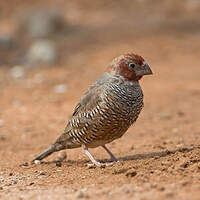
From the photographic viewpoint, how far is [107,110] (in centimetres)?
571

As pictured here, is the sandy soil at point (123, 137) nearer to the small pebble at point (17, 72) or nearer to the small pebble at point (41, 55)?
the small pebble at point (17, 72)

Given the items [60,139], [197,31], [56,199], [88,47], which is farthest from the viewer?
[197,31]

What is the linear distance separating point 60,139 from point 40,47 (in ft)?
29.7

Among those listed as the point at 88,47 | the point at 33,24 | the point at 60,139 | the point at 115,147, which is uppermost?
the point at 33,24

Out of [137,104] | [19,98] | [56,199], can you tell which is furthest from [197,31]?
[56,199]

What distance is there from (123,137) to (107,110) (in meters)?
2.57

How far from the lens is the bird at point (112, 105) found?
5734 mm

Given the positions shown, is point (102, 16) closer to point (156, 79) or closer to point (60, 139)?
point (156, 79)

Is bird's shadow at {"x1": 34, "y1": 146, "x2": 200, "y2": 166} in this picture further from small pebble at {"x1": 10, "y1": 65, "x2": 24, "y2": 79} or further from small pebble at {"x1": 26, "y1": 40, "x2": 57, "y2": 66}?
small pebble at {"x1": 26, "y1": 40, "x2": 57, "y2": 66}

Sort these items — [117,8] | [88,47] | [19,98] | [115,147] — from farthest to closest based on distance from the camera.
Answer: [117,8], [88,47], [19,98], [115,147]

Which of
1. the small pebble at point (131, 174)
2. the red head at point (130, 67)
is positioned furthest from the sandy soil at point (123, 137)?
the red head at point (130, 67)

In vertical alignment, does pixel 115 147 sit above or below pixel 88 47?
below

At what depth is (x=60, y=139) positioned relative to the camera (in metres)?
6.52

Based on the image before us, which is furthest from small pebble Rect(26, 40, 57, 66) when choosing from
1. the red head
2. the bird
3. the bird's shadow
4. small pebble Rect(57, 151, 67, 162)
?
the red head
